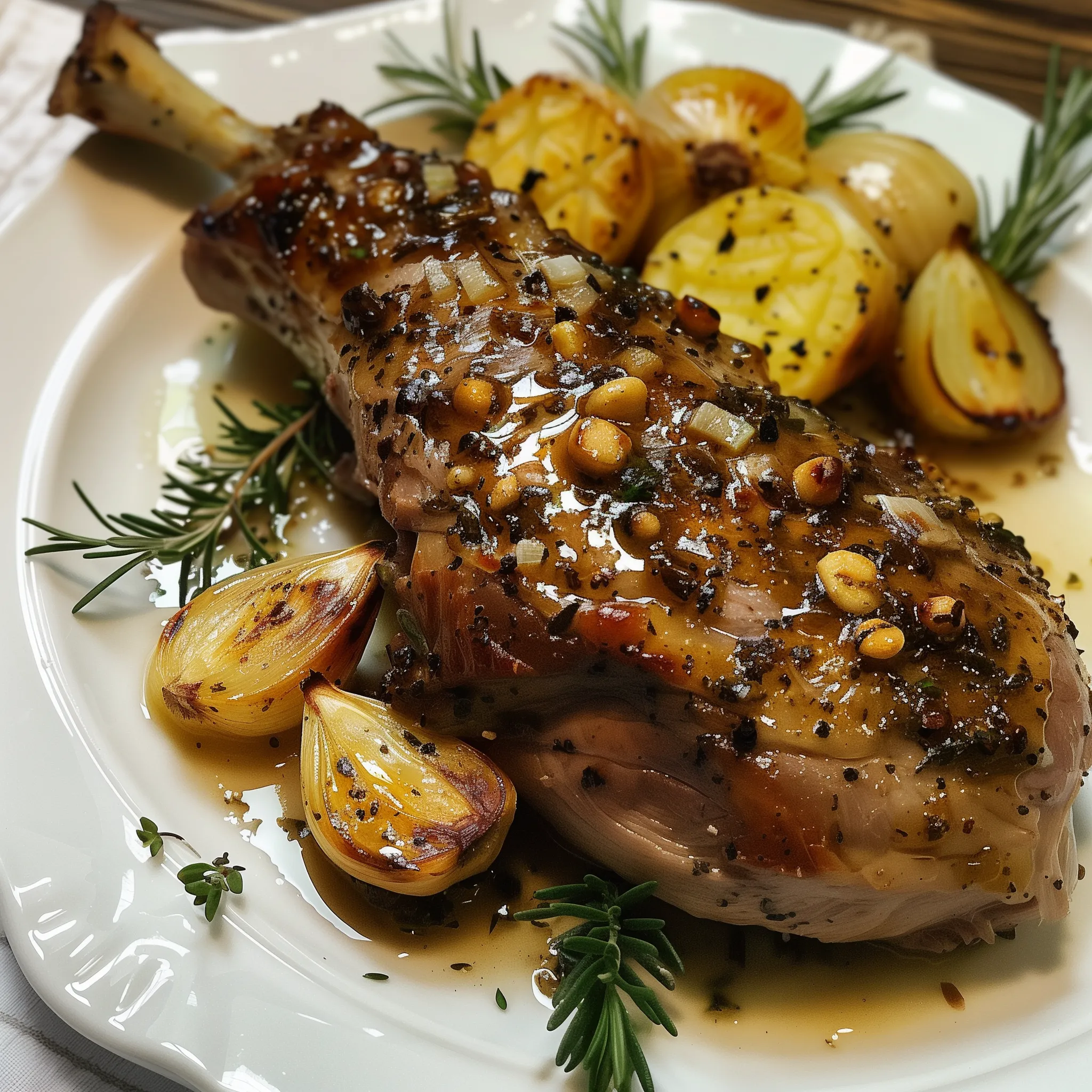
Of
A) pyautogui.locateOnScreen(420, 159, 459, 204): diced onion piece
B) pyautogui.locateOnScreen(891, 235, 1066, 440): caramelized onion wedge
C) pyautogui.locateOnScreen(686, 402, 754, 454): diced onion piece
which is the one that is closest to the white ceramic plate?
pyautogui.locateOnScreen(891, 235, 1066, 440): caramelized onion wedge

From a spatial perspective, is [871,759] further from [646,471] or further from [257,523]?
[257,523]

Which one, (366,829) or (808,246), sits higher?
(808,246)

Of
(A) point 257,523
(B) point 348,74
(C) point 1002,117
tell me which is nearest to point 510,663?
(A) point 257,523

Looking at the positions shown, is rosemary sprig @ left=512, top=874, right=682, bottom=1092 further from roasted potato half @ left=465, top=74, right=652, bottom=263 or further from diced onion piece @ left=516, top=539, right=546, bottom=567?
roasted potato half @ left=465, top=74, right=652, bottom=263

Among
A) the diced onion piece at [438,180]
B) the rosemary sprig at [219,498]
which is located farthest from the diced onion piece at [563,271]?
the rosemary sprig at [219,498]

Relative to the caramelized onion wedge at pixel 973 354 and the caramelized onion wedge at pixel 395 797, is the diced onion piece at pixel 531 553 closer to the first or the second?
the caramelized onion wedge at pixel 395 797

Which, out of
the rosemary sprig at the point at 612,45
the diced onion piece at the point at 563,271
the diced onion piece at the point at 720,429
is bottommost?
the diced onion piece at the point at 720,429

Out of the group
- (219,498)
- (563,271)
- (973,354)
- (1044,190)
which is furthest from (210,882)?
(1044,190)
